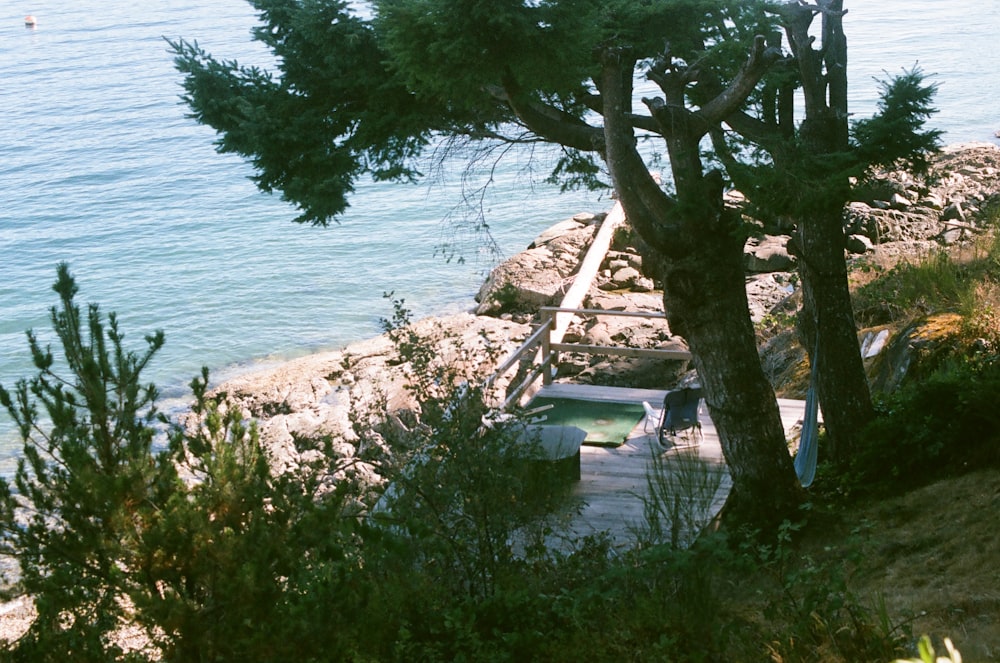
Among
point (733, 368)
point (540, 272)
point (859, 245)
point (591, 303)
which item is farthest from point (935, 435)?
point (540, 272)

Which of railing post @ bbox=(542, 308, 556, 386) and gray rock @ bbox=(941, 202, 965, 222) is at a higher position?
gray rock @ bbox=(941, 202, 965, 222)

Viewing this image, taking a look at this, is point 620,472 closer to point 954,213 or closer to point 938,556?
point 938,556

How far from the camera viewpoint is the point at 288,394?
56.9 ft

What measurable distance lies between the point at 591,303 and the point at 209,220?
17.3m

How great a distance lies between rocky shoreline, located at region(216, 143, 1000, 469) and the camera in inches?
594

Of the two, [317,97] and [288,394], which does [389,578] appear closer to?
[317,97]

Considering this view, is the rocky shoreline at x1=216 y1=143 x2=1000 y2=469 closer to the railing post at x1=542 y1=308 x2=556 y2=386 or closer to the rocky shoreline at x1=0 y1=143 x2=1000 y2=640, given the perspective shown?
the rocky shoreline at x1=0 y1=143 x2=1000 y2=640

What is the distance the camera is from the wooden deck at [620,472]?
821cm

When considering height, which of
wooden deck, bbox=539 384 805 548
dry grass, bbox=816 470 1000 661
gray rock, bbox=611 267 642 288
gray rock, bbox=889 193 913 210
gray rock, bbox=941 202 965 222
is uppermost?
gray rock, bbox=889 193 913 210

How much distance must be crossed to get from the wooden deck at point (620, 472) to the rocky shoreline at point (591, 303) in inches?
103

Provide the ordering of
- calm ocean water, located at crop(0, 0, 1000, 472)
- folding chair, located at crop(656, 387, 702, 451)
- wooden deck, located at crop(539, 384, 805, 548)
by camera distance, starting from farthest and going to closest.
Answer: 1. calm ocean water, located at crop(0, 0, 1000, 472)
2. folding chair, located at crop(656, 387, 702, 451)
3. wooden deck, located at crop(539, 384, 805, 548)

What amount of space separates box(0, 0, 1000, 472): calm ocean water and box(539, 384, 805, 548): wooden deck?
172 inches

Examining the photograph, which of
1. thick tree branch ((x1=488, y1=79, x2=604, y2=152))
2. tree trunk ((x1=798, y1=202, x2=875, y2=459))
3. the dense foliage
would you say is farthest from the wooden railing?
the dense foliage

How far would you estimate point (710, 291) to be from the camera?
7.34 meters
